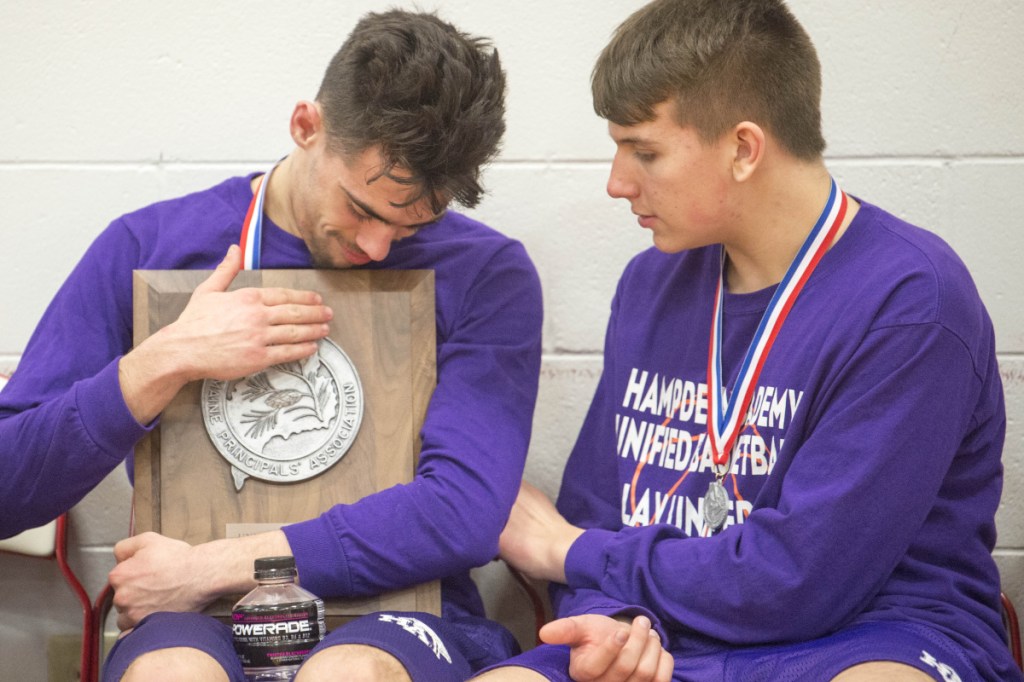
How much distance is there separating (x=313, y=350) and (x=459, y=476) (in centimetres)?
34

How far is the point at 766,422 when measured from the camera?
186 cm

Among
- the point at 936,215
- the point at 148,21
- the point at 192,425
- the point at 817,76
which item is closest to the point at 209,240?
the point at 192,425

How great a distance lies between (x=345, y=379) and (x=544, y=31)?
98 centimetres

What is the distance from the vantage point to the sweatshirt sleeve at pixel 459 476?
1874mm

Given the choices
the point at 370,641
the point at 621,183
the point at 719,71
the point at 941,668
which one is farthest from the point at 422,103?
the point at 941,668

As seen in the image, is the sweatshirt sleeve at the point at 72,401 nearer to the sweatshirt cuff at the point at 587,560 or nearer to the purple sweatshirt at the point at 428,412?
the purple sweatshirt at the point at 428,412

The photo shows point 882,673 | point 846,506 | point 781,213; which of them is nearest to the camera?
point 882,673

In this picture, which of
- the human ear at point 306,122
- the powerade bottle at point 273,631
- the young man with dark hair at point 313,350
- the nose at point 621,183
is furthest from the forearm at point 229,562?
the nose at point 621,183

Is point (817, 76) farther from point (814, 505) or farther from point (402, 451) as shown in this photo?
point (402, 451)

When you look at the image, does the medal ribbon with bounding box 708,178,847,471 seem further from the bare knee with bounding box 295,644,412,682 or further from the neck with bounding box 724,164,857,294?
the bare knee with bounding box 295,644,412,682

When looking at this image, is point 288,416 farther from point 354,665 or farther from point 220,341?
point 354,665

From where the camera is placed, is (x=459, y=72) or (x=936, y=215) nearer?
(x=459, y=72)

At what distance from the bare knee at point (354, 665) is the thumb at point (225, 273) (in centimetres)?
68

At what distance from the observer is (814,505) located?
5.57 feet
